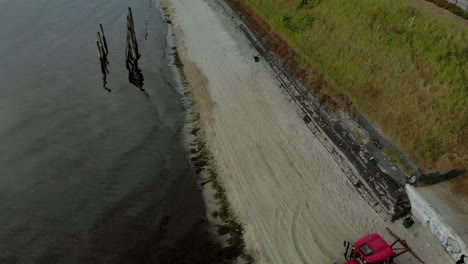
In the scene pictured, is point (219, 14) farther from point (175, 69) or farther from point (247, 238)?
point (247, 238)

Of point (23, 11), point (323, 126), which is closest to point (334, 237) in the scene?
point (323, 126)

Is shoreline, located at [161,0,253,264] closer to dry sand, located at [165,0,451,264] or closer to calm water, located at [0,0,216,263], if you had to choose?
dry sand, located at [165,0,451,264]

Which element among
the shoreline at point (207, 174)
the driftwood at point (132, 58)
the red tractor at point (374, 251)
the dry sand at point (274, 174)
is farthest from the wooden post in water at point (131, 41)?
the red tractor at point (374, 251)

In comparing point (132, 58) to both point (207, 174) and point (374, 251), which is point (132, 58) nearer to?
point (207, 174)

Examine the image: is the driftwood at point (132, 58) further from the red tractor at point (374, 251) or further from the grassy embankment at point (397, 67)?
the red tractor at point (374, 251)

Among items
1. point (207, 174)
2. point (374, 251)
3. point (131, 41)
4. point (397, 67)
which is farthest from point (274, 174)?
point (131, 41)

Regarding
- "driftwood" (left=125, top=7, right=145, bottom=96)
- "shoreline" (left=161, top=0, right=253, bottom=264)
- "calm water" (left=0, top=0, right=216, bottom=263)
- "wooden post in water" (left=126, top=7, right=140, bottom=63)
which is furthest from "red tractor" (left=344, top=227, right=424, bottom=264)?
"wooden post in water" (left=126, top=7, right=140, bottom=63)
